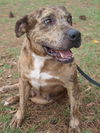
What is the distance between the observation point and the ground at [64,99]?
13.4 feet

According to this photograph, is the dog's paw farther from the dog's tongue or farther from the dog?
the dog's tongue

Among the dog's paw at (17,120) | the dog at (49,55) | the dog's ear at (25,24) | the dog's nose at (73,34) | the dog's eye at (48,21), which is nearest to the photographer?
the dog's nose at (73,34)

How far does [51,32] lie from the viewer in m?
3.51

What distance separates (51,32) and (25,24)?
0.48 m

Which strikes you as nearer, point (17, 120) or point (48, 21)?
point (48, 21)

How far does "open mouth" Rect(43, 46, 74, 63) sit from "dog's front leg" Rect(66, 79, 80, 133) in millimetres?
462

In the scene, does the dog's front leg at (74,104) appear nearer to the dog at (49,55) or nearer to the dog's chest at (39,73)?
the dog at (49,55)

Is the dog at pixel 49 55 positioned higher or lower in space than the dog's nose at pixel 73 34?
lower

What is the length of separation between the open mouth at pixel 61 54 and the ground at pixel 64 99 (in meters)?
1.20

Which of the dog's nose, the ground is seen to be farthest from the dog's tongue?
the ground

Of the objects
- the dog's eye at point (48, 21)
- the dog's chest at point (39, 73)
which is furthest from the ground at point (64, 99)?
the dog's eye at point (48, 21)

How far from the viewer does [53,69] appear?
3.75 meters

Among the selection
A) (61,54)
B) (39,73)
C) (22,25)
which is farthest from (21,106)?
(22,25)

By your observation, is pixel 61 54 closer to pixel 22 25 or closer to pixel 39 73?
pixel 39 73
